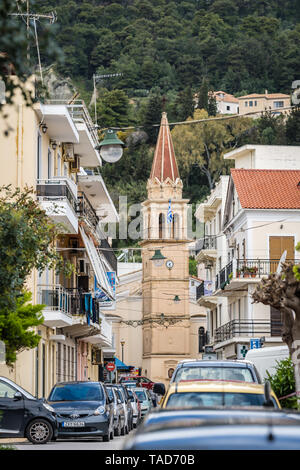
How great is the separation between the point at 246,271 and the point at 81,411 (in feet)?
95.6

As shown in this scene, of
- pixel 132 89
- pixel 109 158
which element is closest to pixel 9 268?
pixel 109 158

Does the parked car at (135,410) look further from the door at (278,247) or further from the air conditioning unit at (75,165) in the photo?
the door at (278,247)

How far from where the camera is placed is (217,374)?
53.4ft

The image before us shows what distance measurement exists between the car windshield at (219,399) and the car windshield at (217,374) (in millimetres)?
3461

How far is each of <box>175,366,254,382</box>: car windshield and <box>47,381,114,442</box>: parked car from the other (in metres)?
8.25

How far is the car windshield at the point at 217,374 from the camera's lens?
16219mm

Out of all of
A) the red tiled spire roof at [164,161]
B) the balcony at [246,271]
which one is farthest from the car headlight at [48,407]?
the red tiled spire roof at [164,161]

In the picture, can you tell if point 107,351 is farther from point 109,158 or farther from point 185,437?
point 185,437

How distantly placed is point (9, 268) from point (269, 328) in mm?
34204

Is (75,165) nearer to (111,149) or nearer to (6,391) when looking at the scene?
(111,149)

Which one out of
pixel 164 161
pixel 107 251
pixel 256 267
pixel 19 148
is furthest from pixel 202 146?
pixel 19 148

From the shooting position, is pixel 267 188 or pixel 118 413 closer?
pixel 118 413

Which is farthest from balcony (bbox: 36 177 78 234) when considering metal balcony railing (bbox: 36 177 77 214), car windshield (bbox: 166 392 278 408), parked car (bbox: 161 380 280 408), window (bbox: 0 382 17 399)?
car windshield (bbox: 166 392 278 408)

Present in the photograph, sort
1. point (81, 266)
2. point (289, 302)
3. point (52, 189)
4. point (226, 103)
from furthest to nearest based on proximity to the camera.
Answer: point (226, 103) < point (81, 266) < point (52, 189) < point (289, 302)
